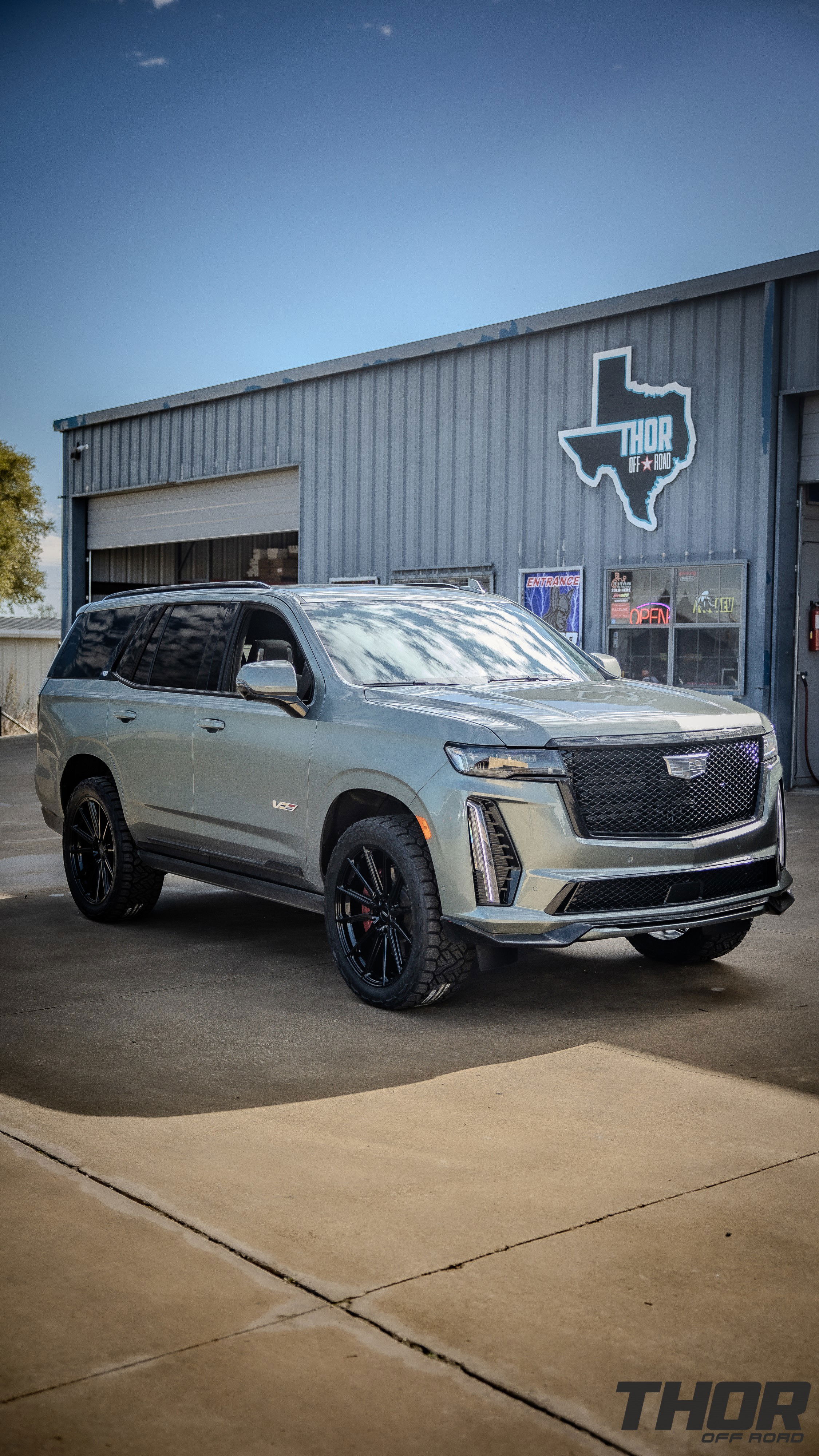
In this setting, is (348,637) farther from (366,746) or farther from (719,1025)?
(719,1025)

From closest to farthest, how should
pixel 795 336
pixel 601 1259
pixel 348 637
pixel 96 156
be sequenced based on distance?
pixel 601 1259 → pixel 348 637 → pixel 795 336 → pixel 96 156

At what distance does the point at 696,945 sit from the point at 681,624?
10.1 metres

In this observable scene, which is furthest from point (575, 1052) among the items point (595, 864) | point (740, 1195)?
point (740, 1195)

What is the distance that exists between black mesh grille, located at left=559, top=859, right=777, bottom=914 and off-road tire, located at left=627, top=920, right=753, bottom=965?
0.69 meters

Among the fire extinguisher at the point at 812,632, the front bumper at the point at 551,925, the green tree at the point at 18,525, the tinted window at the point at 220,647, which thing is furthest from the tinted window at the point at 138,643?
the green tree at the point at 18,525

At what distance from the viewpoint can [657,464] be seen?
16703mm

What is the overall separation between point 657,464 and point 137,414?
40.4ft

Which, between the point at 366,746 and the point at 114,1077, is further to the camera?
the point at 366,746

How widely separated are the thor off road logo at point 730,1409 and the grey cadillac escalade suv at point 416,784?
2700 millimetres

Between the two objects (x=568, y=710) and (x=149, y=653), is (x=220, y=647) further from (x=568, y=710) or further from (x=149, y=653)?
(x=568, y=710)

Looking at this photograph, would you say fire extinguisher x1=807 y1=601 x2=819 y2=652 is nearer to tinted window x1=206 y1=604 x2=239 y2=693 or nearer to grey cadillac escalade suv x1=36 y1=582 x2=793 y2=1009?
grey cadillac escalade suv x1=36 y1=582 x2=793 y2=1009

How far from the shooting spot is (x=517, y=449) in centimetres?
1858

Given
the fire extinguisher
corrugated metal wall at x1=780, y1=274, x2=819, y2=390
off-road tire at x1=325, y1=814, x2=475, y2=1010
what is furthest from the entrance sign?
off-road tire at x1=325, y1=814, x2=475, y2=1010

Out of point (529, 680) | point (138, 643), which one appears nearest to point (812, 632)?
point (529, 680)
